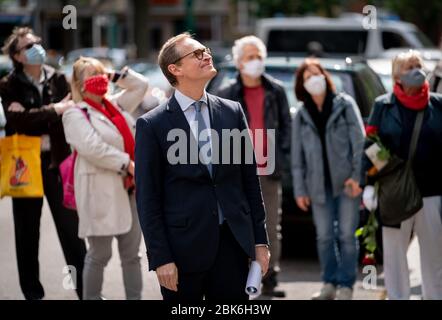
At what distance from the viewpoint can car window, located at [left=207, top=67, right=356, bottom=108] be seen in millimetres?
9266

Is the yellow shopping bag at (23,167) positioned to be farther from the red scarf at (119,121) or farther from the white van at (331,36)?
the white van at (331,36)

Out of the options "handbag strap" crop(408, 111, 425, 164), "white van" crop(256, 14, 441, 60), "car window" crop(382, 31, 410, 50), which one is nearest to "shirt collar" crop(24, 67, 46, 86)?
"handbag strap" crop(408, 111, 425, 164)

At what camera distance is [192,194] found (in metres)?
4.70

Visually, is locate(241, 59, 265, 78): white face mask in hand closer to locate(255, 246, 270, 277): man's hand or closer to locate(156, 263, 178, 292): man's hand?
locate(255, 246, 270, 277): man's hand

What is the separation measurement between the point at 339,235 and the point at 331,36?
16443 mm

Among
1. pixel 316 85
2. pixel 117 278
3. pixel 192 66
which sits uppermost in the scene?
pixel 192 66

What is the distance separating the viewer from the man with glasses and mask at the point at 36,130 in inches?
283

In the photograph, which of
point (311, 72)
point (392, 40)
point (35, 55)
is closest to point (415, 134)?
point (311, 72)

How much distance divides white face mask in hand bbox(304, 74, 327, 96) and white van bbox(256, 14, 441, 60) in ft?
51.2

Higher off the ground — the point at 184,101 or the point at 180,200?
the point at 184,101

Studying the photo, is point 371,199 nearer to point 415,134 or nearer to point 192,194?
point 415,134

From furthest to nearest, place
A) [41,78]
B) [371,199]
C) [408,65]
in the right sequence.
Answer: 1. [41,78]
2. [371,199]
3. [408,65]

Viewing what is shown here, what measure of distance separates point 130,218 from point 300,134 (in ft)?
5.41

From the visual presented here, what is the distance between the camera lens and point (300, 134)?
776 centimetres
